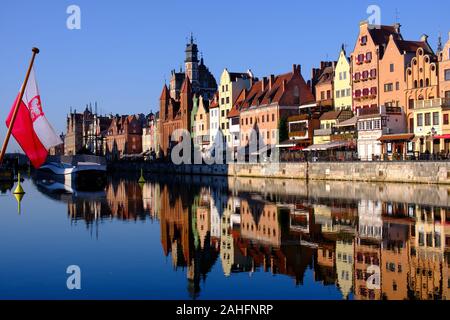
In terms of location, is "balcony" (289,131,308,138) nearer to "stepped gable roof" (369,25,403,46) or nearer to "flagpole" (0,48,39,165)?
"stepped gable roof" (369,25,403,46)

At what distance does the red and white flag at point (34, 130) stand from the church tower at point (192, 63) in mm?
139975

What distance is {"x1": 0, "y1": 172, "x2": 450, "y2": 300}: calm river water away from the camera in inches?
698

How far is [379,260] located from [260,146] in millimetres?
69935

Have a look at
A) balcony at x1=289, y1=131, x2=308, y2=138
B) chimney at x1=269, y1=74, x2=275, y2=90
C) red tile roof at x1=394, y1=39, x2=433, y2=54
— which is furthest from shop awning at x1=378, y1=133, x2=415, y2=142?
chimney at x1=269, y1=74, x2=275, y2=90

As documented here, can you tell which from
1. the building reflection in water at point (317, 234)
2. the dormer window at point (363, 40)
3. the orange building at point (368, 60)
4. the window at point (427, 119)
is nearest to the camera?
the building reflection in water at point (317, 234)

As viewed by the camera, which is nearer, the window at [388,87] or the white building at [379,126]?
the white building at [379,126]

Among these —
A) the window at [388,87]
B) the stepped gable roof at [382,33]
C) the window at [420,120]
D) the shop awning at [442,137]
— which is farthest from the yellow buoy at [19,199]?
the stepped gable roof at [382,33]

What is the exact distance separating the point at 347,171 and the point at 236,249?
38842mm

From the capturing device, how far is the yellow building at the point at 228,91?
105688mm

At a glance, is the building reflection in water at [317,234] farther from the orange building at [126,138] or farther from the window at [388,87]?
the orange building at [126,138]

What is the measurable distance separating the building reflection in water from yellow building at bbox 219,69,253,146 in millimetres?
55202

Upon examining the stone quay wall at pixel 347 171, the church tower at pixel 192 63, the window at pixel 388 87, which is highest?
the church tower at pixel 192 63

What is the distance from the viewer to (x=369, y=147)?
67.7 meters
